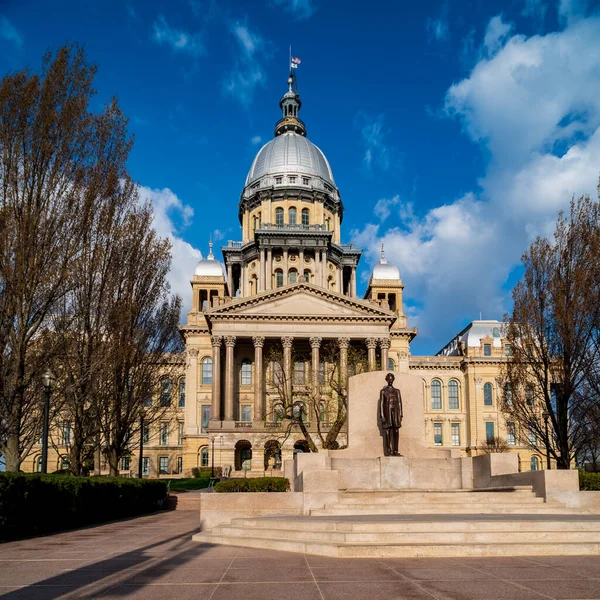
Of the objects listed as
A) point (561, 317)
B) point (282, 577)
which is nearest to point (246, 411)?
point (561, 317)

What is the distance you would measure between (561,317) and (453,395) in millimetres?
57378

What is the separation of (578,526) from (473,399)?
2893 inches

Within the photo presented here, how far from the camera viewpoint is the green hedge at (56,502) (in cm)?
1667

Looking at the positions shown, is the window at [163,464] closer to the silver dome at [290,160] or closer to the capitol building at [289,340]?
the capitol building at [289,340]

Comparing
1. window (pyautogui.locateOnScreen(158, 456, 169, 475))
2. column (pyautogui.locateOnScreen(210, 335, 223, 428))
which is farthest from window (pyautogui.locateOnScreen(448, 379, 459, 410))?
window (pyautogui.locateOnScreen(158, 456, 169, 475))

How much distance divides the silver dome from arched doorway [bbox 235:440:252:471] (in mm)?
41457

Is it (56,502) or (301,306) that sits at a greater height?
(301,306)

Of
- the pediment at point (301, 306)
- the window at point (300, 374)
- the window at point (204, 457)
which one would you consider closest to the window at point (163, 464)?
the window at point (204, 457)

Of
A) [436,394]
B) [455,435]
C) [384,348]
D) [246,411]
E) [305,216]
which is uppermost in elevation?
[305,216]

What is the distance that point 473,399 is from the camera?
8331cm

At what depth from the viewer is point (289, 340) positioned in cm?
6612

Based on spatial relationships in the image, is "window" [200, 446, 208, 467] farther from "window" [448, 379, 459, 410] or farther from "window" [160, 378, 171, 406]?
"window" [448, 379, 459, 410]

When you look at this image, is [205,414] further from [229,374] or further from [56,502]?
[56,502]

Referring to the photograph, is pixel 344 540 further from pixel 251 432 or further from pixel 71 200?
pixel 251 432
